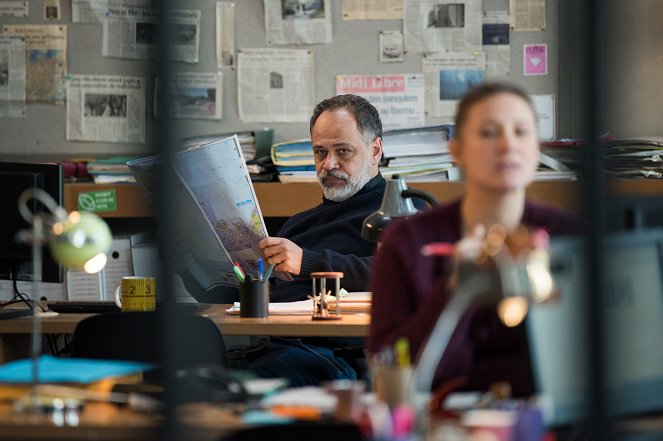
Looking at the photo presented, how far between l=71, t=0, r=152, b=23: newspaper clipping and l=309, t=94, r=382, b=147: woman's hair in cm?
113

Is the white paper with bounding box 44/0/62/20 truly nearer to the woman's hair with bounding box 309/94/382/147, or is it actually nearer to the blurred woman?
the woman's hair with bounding box 309/94/382/147

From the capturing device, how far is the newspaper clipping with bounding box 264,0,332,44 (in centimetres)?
418

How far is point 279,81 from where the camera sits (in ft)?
13.8

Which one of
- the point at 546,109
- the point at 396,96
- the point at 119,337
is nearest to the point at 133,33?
the point at 396,96

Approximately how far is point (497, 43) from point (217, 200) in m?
1.63

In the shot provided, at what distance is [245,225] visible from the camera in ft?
9.95

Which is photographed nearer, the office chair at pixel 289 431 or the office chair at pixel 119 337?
the office chair at pixel 289 431

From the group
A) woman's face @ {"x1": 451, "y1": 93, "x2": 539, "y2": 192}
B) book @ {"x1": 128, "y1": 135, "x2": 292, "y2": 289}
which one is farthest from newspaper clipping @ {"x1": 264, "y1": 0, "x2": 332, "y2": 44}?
woman's face @ {"x1": 451, "y1": 93, "x2": 539, "y2": 192}

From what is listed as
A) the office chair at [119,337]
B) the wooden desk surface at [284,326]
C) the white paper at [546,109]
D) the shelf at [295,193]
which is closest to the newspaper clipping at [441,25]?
the white paper at [546,109]

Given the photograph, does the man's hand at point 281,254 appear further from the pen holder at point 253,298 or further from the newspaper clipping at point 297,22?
the newspaper clipping at point 297,22

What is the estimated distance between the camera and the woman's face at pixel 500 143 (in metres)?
1.70

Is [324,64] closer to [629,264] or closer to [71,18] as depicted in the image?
[71,18]

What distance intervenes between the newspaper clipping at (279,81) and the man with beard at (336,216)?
0.66m

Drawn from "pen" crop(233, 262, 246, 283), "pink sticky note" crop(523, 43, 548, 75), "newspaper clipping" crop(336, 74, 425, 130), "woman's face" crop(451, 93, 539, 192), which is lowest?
"pen" crop(233, 262, 246, 283)
